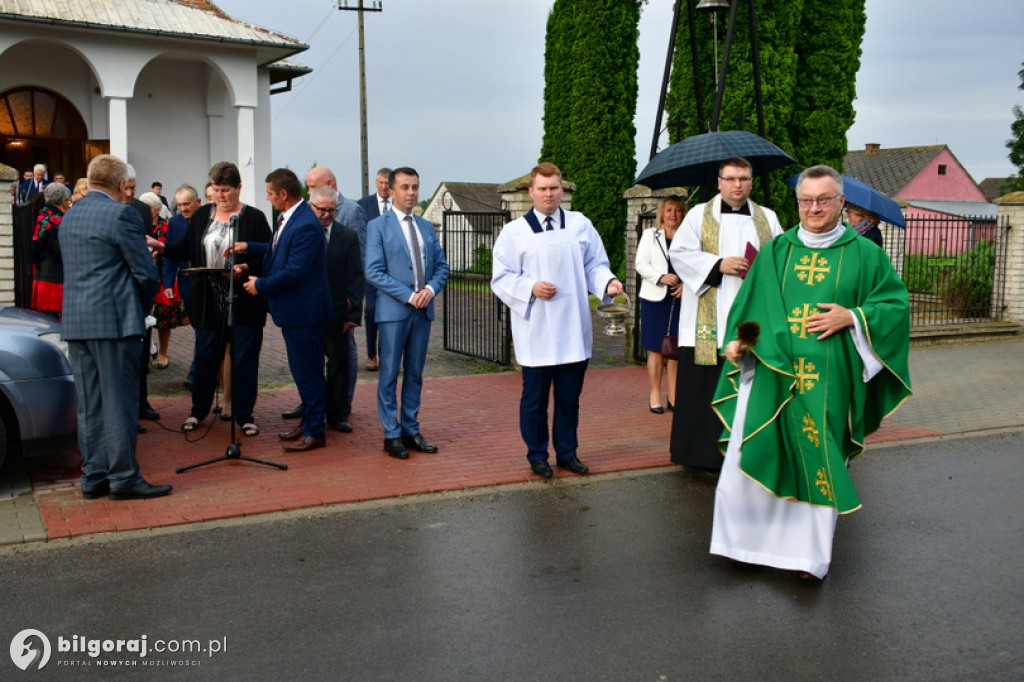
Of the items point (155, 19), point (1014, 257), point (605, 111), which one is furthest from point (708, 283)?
point (605, 111)

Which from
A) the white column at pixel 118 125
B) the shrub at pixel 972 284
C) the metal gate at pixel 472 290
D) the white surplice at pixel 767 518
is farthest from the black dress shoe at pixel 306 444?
the white column at pixel 118 125

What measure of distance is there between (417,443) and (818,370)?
11.5 ft

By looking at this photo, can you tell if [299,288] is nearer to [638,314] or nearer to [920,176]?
[638,314]

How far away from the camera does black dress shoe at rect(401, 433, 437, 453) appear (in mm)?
7727

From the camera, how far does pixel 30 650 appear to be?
4.19 metres

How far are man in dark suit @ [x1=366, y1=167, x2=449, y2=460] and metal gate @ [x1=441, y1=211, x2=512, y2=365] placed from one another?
14.5 feet

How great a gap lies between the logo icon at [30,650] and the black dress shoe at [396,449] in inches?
134

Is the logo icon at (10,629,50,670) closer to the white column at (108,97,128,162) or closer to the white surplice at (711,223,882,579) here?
the white surplice at (711,223,882,579)

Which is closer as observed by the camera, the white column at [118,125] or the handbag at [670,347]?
the handbag at [670,347]

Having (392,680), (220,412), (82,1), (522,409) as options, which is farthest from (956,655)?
(82,1)

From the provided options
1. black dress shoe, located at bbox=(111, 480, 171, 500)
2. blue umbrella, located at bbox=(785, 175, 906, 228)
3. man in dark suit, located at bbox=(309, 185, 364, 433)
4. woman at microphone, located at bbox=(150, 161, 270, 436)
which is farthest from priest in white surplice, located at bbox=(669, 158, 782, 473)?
black dress shoe, located at bbox=(111, 480, 171, 500)

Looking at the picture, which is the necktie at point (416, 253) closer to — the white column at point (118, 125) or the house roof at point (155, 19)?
the house roof at point (155, 19)

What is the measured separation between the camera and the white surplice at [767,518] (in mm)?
5023

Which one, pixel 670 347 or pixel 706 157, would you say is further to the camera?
pixel 670 347
